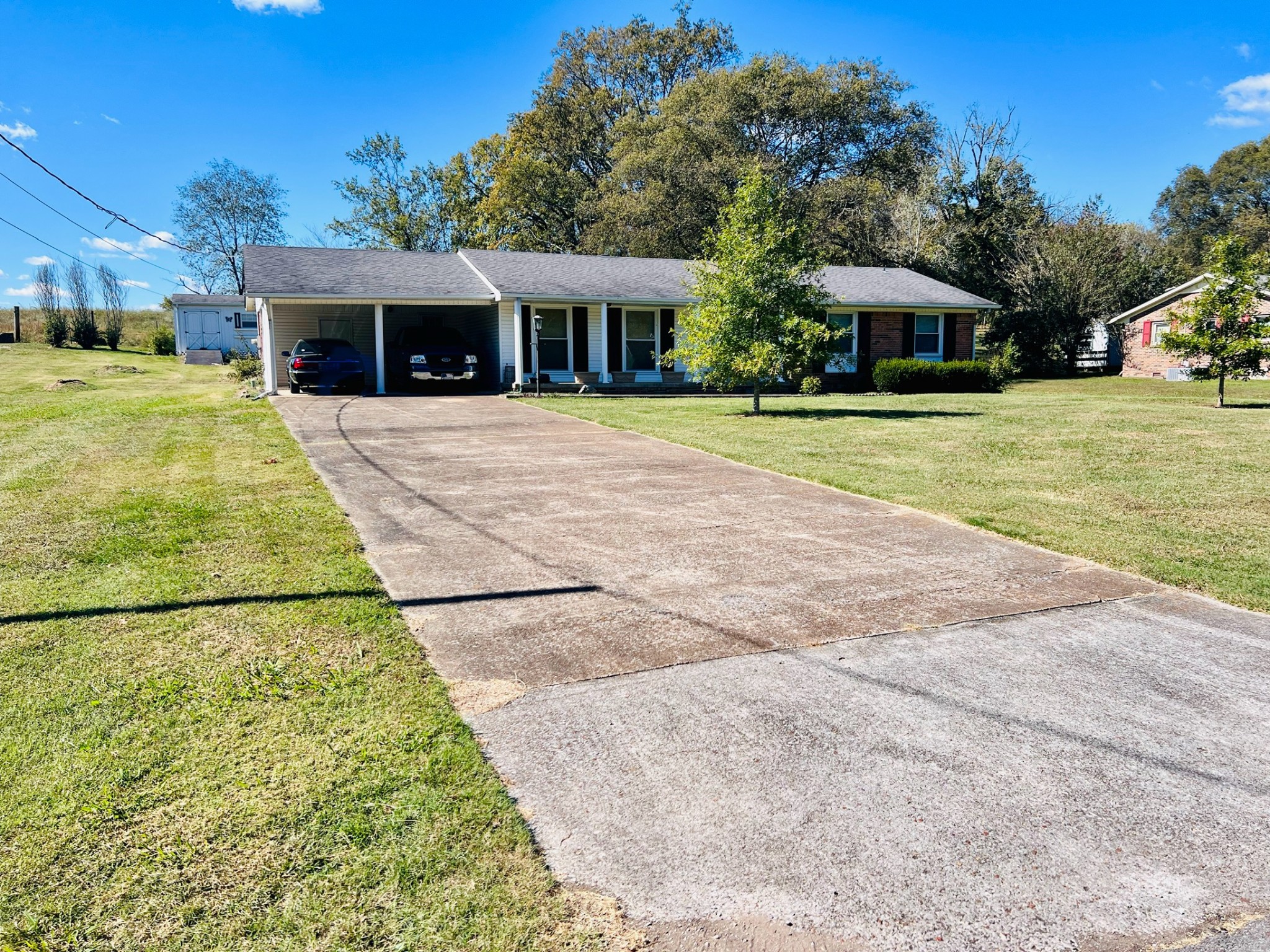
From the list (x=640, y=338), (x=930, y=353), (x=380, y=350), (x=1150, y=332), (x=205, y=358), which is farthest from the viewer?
(x=205, y=358)

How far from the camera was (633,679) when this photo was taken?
3.69 metres

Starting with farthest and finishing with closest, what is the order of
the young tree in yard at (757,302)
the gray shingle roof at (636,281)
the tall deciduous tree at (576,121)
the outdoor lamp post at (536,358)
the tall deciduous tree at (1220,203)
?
the tall deciduous tree at (1220,203) < the tall deciduous tree at (576,121) < the gray shingle roof at (636,281) < the outdoor lamp post at (536,358) < the young tree in yard at (757,302)

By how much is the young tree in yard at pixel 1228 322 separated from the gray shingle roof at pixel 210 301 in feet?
127

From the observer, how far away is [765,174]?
3209cm

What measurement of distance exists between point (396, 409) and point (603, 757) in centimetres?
1421

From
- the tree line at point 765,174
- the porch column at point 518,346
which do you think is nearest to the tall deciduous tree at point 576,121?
the tree line at point 765,174

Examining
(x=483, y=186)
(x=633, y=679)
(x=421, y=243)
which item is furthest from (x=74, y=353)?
(x=633, y=679)

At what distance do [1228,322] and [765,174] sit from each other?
58.2 ft

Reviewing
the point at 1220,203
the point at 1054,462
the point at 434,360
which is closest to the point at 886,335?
the point at 434,360

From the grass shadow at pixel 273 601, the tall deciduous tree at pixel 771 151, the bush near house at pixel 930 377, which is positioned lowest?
the grass shadow at pixel 273 601

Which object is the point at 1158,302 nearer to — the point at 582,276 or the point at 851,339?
the point at 851,339

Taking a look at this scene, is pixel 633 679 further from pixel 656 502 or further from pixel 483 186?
pixel 483 186

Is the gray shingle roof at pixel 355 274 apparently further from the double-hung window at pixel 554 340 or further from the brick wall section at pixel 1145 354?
the brick wall section at pixel 1145 354

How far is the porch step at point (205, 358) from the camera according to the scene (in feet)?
124
